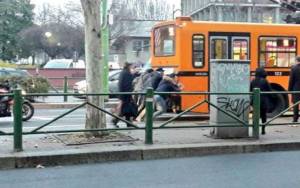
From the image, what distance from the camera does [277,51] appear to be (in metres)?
16.4

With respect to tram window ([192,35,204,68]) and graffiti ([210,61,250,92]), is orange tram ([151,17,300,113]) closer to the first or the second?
tram window ([192,35,204,68])

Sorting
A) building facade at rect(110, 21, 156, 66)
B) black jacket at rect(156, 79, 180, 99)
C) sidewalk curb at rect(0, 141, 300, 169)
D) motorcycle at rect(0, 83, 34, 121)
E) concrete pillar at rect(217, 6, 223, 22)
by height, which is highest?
concrete pillar at rect(217, 6, 223, 22)

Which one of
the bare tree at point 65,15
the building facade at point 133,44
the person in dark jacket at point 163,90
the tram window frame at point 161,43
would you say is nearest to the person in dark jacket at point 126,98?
the person in dark jacket at point 163,90

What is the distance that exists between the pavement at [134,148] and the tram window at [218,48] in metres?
4.10

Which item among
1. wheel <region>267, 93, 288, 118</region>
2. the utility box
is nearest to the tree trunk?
the utility box

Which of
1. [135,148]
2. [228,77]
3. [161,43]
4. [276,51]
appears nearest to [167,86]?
[161,43]

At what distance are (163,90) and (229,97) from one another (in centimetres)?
335

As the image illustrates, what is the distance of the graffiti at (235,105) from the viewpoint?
11.3 metres

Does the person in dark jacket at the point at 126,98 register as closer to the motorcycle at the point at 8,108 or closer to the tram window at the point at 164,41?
the tram window at the point at 164,41

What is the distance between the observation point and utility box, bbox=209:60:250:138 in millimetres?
11266

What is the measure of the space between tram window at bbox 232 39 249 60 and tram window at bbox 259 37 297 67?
0.45 metres

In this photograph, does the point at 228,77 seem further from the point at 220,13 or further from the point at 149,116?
the point at 220,13

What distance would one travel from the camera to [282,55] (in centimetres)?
1648

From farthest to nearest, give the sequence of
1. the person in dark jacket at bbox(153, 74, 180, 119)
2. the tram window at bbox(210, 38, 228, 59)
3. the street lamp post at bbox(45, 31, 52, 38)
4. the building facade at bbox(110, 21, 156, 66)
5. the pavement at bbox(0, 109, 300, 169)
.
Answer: the building facade at bbox(110, 21, 156, 66)
the street lamp post at bbox(45, 31, 52, 38)
the tram window at bbox(210, 38, 228, 59)
the person in dark jacket at bbox(153, 74, 180, 119)
the pavement at bbox(0, 109, 300, 169)
